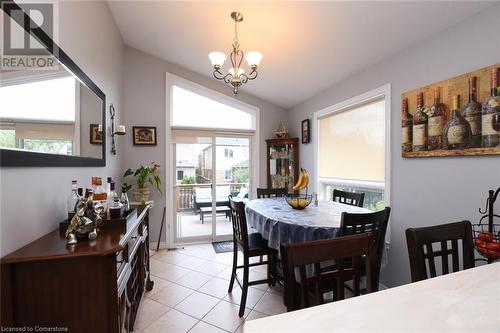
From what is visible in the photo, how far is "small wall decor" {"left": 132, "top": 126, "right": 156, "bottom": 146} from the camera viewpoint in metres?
3.67

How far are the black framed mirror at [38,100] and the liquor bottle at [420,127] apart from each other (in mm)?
2735

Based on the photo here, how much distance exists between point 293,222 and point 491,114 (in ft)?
5.05

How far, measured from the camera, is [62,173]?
1.58 m

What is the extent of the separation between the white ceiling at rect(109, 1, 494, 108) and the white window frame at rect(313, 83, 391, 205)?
0.33 m

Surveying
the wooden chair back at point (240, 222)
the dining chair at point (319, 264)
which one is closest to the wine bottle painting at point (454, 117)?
the dining chair at point (319, 264)

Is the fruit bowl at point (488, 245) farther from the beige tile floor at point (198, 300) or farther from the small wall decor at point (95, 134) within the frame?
the small wall decor at point (95, 134)

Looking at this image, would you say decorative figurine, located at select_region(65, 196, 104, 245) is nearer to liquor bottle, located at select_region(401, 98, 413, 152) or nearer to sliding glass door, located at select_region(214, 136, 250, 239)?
liquor bottle, located at select_region(401, 98, 413, 152)

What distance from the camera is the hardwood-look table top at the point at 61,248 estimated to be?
1.05 meters

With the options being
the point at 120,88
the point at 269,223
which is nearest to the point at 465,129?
the point at 269,223

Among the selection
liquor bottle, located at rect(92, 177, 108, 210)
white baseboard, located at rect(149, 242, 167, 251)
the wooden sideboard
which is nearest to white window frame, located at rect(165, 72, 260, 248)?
white baseboard, located at rect(149, 242, 167, 251)

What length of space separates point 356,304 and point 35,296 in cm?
138

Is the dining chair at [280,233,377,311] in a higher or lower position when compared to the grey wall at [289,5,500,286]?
lower

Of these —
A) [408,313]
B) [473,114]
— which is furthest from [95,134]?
[473,114]

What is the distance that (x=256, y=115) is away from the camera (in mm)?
4324
